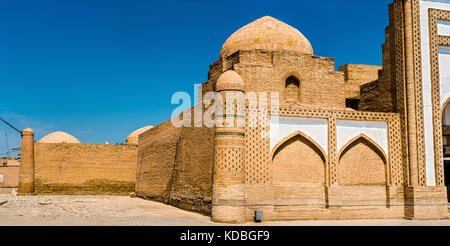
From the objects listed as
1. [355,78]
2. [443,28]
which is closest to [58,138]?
[355,78]

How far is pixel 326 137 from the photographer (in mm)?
13453

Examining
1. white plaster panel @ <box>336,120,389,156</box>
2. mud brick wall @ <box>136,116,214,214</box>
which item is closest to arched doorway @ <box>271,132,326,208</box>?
white plaster panel @ <box>336,120,389,156</box>

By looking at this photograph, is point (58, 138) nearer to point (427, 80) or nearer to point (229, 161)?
point (229, 161)

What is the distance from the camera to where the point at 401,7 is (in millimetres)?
14508

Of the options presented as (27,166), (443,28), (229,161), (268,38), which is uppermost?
(268,38)

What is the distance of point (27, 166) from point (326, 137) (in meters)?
17.9

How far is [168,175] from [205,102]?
5.16 m

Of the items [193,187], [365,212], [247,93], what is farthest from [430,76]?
[193,187]

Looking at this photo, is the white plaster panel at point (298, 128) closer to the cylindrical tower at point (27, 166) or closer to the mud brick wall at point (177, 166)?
the mud brick wall at point (177, 166)

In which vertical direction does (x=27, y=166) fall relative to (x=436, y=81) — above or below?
below

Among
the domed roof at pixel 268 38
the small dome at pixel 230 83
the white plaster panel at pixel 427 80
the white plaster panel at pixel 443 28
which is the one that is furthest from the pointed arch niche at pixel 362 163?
the white plaster panel at pixel 443 28

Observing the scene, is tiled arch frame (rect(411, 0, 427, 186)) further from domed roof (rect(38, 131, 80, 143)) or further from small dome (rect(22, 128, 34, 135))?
domed roof (rect(38, 131, 80, 143))

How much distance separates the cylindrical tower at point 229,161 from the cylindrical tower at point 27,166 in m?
16.3
